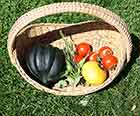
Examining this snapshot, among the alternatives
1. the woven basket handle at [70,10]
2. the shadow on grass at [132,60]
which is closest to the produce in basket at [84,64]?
the shadow on grass at [132,60]

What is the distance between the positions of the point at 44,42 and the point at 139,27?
779 mm

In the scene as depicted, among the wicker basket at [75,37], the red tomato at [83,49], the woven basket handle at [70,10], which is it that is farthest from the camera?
the red tomato at [83,49]

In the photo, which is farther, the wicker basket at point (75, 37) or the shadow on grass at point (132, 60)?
the shadow on grass at point (132, 60)

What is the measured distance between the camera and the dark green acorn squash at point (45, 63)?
338cm

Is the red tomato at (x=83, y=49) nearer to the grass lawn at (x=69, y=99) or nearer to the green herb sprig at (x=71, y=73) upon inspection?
the green herb sprig at (x=71, y=73)

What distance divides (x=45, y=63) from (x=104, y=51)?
0.48 m

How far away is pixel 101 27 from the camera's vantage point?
145 inches

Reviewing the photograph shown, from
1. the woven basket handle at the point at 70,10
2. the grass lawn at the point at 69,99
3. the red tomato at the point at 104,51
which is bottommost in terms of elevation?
the grass lawn at the point at 69,99

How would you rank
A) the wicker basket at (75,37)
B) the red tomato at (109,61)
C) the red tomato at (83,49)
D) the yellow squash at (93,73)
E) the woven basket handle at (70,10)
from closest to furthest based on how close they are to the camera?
1. the woven basket handle at (70,10)
2. the wicker basket at (75,37)
3. the yellow squash at (93,73)
4. the red tomato at (109,61)
5. the red tomato at (83,49)

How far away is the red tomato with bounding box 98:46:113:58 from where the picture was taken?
3.58 meters

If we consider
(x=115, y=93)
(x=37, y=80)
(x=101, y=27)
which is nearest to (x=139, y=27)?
(x=101, y=27)

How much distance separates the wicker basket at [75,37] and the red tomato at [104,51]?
6 cm

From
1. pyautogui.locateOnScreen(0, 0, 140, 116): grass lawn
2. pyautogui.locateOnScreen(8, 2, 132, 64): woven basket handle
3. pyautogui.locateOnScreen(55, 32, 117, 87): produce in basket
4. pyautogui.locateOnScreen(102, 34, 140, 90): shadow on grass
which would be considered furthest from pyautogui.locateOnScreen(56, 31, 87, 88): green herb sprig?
pyautogui.locateOnScreen(8, 2, 132, 64): woven basket handle

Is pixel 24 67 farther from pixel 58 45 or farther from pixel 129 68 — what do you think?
pixel 129 68
